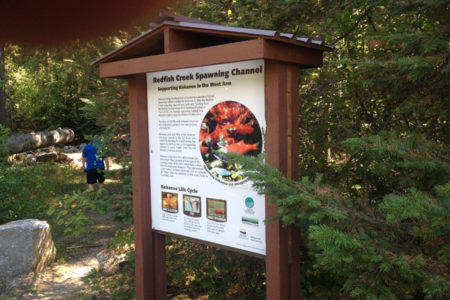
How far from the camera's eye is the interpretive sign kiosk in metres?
2.70

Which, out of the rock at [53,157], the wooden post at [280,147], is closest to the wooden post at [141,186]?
the wooden post at [280,147]

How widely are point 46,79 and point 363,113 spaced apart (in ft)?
59.5

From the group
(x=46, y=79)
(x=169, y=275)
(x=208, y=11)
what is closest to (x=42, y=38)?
(x=169, y=275)

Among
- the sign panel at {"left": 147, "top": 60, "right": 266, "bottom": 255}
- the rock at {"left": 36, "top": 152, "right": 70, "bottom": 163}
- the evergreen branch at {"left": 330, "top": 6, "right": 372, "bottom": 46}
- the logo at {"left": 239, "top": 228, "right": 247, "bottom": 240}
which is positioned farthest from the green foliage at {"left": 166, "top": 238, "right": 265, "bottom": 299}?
the rock at {"left": 36, "top": 152, "right": 70, "bottom": 163}

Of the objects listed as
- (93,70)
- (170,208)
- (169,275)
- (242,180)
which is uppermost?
(93,70)

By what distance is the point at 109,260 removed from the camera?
18.5 feet

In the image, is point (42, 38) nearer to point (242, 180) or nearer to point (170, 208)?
point (242, 180)

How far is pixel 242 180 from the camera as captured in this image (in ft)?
9.53

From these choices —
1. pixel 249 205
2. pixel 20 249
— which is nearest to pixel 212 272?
pixel 249 205

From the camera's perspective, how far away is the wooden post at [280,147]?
2.67m

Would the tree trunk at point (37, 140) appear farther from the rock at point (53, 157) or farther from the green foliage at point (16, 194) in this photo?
the green foliage at point (16, 194)

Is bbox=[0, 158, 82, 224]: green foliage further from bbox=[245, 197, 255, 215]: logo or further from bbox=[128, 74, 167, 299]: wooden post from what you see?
bbox=[245, 197, 255, 215]: logo

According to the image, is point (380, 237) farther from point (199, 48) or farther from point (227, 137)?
point (199, 48)

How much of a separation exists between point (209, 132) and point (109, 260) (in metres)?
3.37
